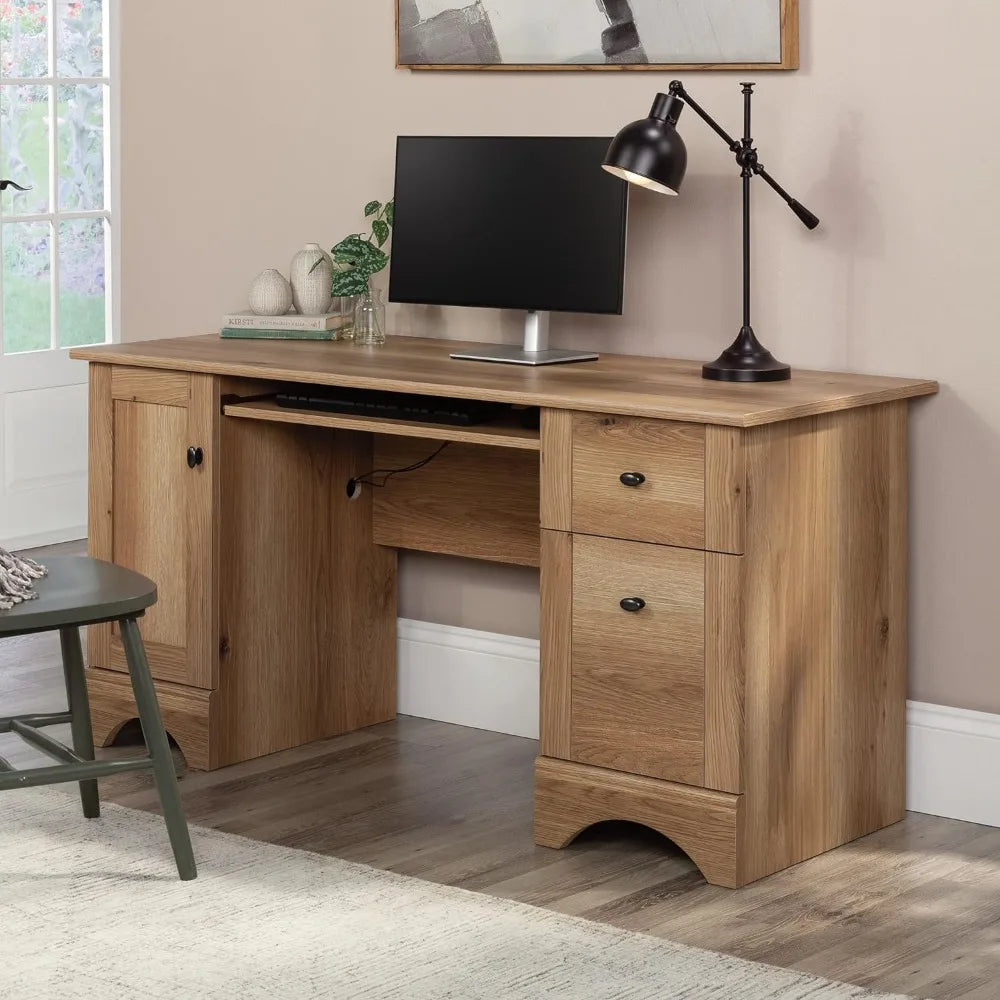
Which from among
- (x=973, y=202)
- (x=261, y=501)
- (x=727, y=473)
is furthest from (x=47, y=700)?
(x=973, y=202)

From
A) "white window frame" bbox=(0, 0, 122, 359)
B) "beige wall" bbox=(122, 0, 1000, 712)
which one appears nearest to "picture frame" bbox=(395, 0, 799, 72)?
"beige wall" bbox=(122, 0, 1000, 712)

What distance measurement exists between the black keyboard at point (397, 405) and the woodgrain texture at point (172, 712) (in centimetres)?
57

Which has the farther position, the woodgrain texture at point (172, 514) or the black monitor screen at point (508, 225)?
the woodgrain texture at point (172, 514)

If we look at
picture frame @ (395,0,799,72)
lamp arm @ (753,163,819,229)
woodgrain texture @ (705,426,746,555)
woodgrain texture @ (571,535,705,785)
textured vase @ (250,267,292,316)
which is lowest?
woodgrain texture @ (571,535,705,785)

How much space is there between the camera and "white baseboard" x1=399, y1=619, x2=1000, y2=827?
2982 millimetres

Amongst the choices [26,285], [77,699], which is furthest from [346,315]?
[26,285]

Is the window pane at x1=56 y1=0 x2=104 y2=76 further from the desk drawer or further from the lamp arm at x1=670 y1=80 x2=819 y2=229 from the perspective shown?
the desk drawer

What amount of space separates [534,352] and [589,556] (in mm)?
586

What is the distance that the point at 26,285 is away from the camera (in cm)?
503

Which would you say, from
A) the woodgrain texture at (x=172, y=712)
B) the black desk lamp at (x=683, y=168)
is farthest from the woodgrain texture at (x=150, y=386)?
the black desk lamp at (x=683, y=168)

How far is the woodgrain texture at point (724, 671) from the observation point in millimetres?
2590

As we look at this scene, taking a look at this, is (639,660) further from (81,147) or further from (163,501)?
(81,147)

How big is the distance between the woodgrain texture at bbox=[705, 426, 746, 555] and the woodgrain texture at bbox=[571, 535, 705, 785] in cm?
6

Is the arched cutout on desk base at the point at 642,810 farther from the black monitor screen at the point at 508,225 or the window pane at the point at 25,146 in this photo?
the window pane at the point at 25,146
